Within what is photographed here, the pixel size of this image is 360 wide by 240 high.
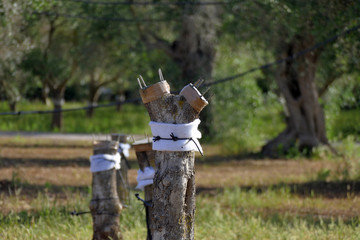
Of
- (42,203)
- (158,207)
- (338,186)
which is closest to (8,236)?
(42,203)

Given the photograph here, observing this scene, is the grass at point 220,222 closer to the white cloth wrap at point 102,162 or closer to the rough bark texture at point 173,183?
the white cloth wrap at point 102,162

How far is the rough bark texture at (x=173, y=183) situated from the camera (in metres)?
4.04

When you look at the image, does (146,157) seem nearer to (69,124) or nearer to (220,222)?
(220,222)

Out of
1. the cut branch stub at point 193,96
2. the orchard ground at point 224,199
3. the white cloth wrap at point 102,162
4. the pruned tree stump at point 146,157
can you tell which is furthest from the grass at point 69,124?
the cut branch stub at point 193,96

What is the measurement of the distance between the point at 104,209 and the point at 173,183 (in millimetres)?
1920

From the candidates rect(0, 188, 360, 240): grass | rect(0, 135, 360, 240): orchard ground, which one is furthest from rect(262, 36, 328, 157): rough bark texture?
rect(0, 188, 360, 240): grass

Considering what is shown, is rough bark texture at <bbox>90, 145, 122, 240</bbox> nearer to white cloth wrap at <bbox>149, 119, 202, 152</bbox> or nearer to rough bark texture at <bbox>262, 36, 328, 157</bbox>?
white cloth wrap at <bbox>149, 119, 202, 152</bbox>

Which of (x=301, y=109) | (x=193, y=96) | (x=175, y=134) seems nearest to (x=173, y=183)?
(x=175, y=134)

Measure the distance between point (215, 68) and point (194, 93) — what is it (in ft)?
51.6

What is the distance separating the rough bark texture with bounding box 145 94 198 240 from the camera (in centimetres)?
404

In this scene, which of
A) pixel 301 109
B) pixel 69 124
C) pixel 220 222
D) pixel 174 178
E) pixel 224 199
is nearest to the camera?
pixel 174 178

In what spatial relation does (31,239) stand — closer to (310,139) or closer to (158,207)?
(158,207)

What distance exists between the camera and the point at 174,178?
402 cm

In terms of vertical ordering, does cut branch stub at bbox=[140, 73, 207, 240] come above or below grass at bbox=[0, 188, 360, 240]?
above
